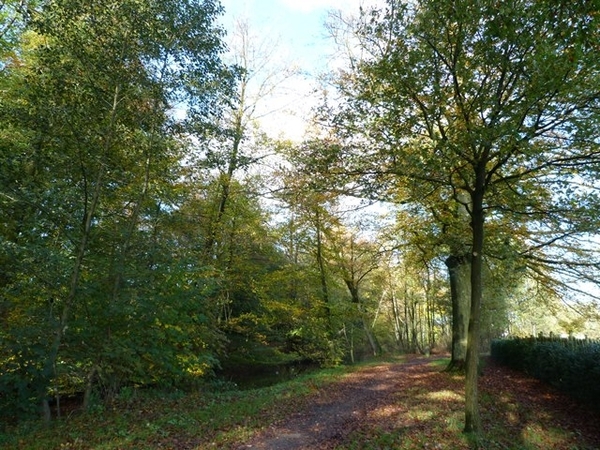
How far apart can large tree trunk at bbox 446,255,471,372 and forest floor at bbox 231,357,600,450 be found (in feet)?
2.92

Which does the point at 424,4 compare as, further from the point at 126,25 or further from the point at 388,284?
the point at 388,284

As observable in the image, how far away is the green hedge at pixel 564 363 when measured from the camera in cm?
896

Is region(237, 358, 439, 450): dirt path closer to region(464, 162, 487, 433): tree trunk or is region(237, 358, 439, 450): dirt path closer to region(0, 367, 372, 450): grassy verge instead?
region(0, 367, 372, 450): grassy verge

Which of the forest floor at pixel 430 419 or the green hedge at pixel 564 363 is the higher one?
the green hedge at pixel 564 363

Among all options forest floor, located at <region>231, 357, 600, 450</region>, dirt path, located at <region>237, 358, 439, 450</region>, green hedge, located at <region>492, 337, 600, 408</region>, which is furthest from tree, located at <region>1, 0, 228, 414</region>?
green hedge, located at <region>492, 337, 600, 408</region>

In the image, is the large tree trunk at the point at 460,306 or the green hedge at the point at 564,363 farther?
the large tree trunk at the point at 460,306

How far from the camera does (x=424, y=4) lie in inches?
259

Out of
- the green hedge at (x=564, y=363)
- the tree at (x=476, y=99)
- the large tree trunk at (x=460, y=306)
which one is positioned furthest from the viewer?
the large tree trunk at (x=460, y=306)

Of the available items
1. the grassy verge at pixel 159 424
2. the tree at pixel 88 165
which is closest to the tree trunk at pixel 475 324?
the grassy verge at pixel 159 424

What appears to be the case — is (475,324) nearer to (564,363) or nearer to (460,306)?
(564,363)

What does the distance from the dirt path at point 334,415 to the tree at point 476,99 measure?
Result: 8.65 feet

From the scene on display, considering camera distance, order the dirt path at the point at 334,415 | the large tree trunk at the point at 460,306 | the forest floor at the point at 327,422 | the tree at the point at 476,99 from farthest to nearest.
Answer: the large tree trunk at the point at 460,306 < the dirt path at the point at 334,415 < the forest floor at the point at 327,422 < the tree at the point at 476,99

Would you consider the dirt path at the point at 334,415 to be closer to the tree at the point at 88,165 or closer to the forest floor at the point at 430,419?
the forest floor at the point at 430,419

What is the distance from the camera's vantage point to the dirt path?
21.2ft
